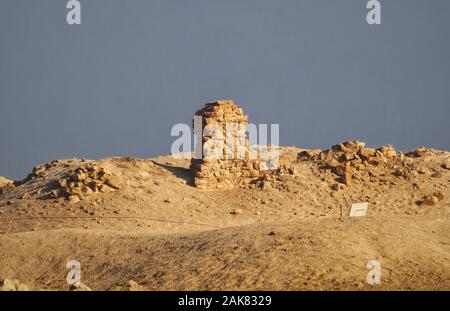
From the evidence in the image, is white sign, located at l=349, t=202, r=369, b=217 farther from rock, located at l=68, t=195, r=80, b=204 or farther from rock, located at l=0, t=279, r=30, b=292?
rock, located at l=68, t=195, r=80, b=204

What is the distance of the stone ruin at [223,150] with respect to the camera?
22766 millimetres

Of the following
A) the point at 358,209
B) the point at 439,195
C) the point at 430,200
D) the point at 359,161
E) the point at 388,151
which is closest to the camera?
the point at 358,209

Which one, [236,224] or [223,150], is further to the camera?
[223,150]

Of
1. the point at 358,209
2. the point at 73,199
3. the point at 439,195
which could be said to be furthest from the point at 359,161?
the point at 73,199

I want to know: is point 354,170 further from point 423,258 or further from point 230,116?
point 423,258

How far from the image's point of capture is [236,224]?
20.0 m

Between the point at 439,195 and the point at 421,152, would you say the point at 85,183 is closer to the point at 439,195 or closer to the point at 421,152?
the point at 439,195

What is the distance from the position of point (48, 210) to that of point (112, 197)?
202cm

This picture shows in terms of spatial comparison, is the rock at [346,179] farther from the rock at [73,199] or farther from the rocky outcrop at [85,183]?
the rock at [73,199]

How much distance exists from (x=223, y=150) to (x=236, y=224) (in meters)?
3.91
